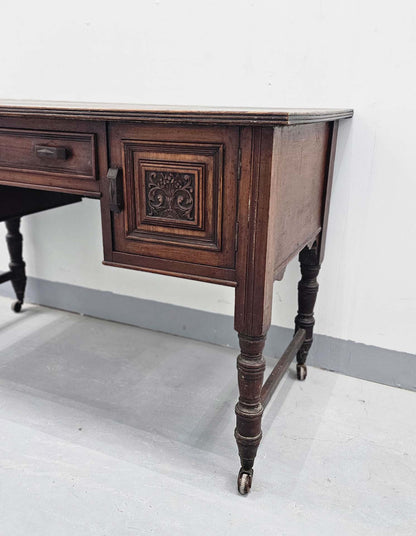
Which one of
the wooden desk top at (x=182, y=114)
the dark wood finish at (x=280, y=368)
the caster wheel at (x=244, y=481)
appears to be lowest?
the caster wheel at (x=244, y=481)

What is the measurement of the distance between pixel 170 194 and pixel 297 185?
31 cm

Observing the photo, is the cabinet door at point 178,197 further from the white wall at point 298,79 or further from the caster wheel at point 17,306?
the caster wheel at point 17,306

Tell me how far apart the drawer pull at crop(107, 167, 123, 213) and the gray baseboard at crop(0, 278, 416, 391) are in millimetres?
873

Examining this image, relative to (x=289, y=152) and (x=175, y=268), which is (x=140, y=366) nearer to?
(x=175, y=268)

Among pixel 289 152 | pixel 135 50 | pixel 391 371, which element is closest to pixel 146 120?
pixel 289 152

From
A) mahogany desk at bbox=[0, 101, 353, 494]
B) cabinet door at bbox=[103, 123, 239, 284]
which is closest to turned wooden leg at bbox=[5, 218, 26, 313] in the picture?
mahogany desk at bbox=[0, 101, 353, 494]

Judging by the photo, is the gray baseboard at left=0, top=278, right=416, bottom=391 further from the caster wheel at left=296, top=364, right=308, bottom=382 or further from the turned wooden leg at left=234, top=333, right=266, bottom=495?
the turned wooden leg at left=234, top=333, right=266, bottom=495

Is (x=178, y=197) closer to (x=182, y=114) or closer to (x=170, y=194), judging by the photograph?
(x=170, y=194)

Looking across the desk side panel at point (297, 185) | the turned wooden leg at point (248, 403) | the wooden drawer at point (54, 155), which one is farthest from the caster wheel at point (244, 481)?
the wooden drawer at point (54, 155)

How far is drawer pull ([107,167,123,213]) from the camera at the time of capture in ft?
3.59

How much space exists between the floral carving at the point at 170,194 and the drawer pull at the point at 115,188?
2.5 inches

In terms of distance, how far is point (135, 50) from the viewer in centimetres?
174

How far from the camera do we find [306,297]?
1.60 meters

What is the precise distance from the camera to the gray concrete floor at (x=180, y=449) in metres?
1.13
